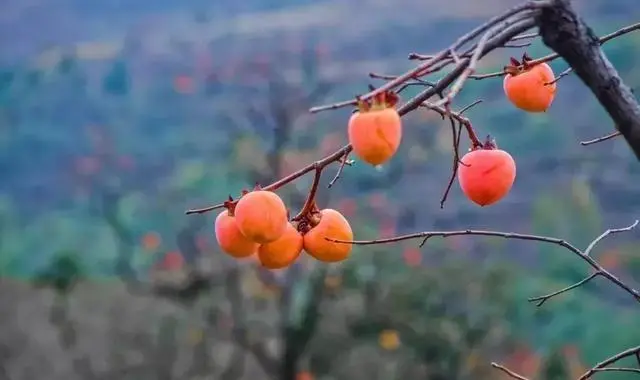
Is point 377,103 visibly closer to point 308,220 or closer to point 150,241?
point 308,220

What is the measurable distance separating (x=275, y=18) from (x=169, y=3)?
0.89ft

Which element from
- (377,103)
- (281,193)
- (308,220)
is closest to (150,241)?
(281,193)

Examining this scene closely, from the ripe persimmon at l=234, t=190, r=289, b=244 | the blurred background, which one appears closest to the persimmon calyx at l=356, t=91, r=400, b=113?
the ripe persimmon at l=234, t=190, r=289, b=244

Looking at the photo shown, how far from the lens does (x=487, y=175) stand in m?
0.43

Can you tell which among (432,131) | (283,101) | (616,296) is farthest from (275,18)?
(616,296)

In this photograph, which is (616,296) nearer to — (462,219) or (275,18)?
(462,219)

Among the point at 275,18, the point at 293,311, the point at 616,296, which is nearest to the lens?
the point at 616,296

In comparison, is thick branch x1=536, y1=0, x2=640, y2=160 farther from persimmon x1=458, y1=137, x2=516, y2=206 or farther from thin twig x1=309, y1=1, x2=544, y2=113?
persimmon x1=458, y1=137, x2=516, y2=206

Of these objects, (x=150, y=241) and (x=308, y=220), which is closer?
(x=308, y=220)

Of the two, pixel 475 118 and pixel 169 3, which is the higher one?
pixel 169 3

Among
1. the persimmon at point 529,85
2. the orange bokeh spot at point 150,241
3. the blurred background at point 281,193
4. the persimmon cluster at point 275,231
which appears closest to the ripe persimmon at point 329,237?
the persimmon cluster at point 275,231

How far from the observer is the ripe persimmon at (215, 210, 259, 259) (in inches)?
18.7

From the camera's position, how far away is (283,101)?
5.96 feet

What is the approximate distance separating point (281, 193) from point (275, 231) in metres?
1.29
